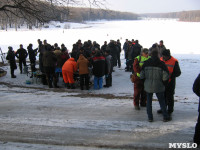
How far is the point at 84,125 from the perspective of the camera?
5.25 m

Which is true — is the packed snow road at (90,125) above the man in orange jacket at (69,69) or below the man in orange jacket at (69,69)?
below

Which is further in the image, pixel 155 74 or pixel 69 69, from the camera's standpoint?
pixel 69 69

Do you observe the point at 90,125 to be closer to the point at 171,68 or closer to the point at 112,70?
the point at 171,68

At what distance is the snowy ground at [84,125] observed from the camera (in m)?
4.38

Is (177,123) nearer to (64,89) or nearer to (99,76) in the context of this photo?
(99,76)

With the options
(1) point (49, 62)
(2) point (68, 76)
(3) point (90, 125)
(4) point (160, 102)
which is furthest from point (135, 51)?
(3) point (90, 125)

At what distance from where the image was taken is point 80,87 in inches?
401

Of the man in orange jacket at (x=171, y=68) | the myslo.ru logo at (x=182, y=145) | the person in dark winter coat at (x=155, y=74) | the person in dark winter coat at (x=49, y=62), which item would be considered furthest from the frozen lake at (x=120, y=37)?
the myslo.ru logo at (x=182, y=145)

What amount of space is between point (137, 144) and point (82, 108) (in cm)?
266

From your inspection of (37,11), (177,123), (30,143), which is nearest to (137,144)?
(177,123)

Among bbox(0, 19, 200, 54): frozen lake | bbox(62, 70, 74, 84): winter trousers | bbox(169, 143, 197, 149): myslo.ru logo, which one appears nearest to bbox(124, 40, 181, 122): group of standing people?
bbox(169, 143, 197, 149): myslo.ru logo

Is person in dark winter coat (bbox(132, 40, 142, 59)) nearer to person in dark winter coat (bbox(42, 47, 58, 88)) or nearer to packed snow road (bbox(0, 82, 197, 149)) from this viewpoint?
person in dark winter coat (bbox(42, 47, 58, 88))

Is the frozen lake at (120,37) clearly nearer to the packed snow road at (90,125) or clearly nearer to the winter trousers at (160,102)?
the packed snow road at (90,125)

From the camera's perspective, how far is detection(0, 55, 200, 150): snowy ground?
438 centimetres
